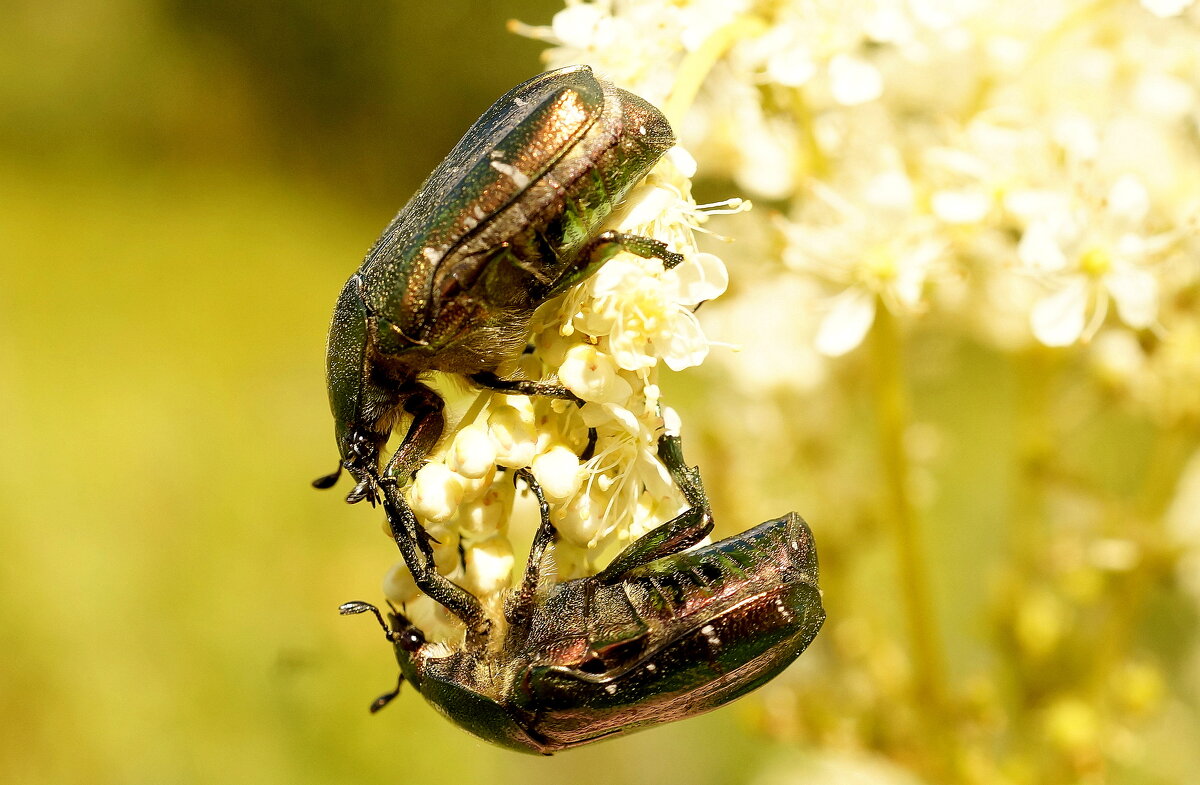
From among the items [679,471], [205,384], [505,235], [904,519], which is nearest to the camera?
[505,235]

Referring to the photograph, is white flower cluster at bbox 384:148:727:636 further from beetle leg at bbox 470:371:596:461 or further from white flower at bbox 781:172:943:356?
white flower at bbox 781:172:943:356

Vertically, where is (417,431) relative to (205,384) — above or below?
above

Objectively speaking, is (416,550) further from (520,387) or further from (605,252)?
(605,252)

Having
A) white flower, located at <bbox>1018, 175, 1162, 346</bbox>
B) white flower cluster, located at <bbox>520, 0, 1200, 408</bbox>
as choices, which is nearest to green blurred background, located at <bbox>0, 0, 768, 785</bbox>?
white flower cluster, located at <bbox>520, 0, 1200, 408</bbox>

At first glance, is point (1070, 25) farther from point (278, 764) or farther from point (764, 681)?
point (278, 764)

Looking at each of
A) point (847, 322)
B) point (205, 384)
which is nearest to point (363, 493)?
point (847, 322)

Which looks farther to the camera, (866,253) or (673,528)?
(866,253)

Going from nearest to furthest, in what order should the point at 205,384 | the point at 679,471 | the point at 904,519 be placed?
the point at 679,471, the point at 904,519, the point at 205,384

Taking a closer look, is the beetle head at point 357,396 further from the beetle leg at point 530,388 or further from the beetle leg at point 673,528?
the beetle leg at point 673,528
